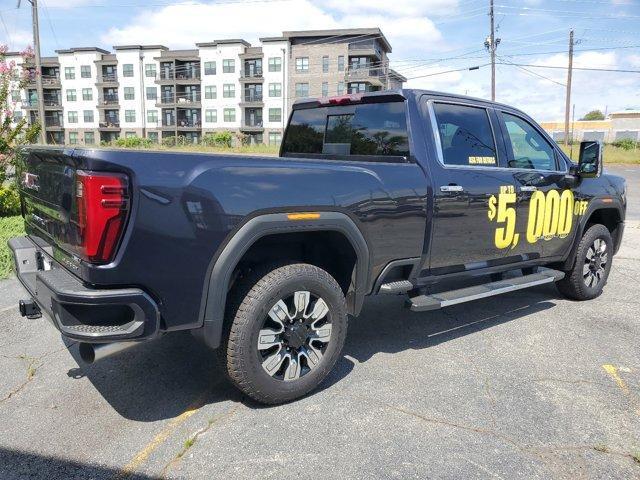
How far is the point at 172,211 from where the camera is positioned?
8.79 feet

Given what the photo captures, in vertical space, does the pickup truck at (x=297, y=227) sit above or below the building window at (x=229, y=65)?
below

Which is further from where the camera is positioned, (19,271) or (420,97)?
(420,97)

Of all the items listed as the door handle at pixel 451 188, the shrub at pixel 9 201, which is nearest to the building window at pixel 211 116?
the shrub at pixel 9 201

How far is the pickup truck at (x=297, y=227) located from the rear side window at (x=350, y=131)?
0.05 feet

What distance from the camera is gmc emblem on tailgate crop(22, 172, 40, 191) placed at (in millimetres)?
3320

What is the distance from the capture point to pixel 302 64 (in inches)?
2445

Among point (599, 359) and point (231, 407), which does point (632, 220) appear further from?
point (231, 407)

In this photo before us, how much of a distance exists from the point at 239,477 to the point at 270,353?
0.80 meters

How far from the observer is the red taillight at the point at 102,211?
2.55 metres

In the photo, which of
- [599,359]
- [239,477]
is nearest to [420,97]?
[599,359]

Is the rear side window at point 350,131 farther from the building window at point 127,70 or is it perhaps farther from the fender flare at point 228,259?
the building window at point 127,70

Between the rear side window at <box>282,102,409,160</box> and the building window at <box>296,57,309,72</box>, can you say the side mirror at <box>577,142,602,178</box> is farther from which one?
the building window at <box>296,57,309,72</box>

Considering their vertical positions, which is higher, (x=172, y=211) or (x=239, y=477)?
(x=172, y=211)

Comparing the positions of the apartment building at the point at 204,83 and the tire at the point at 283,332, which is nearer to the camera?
the tire at the point at 283,332
